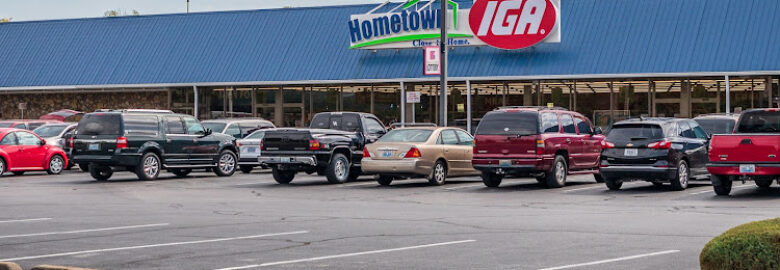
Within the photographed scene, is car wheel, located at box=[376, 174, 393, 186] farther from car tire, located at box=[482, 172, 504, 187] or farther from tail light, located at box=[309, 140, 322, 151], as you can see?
car tire, located at box=[482, 172, 504, 187]

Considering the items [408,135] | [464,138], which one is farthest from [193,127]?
[464,138]

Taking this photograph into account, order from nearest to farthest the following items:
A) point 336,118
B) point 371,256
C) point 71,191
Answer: point 371,256
point 71,191
point 336,118

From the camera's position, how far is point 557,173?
2380 centimetres

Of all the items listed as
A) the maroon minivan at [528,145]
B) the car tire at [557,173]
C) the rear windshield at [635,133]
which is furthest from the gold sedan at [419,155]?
the rear windshield at [635,133]

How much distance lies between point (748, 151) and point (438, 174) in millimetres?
7270

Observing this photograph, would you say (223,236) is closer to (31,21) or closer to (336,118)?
(336,118)

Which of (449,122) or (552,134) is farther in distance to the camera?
(449,122)

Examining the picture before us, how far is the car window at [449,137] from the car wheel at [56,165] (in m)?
11.6

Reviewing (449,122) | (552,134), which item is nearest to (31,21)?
(449,122)

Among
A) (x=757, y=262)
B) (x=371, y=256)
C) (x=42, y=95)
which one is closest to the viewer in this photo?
(x=757, y=262)

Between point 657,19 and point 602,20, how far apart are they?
1.98 meters

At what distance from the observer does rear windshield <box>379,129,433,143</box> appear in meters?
24.9

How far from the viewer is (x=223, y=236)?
532 inches

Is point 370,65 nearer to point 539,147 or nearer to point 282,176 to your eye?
point 282,176
